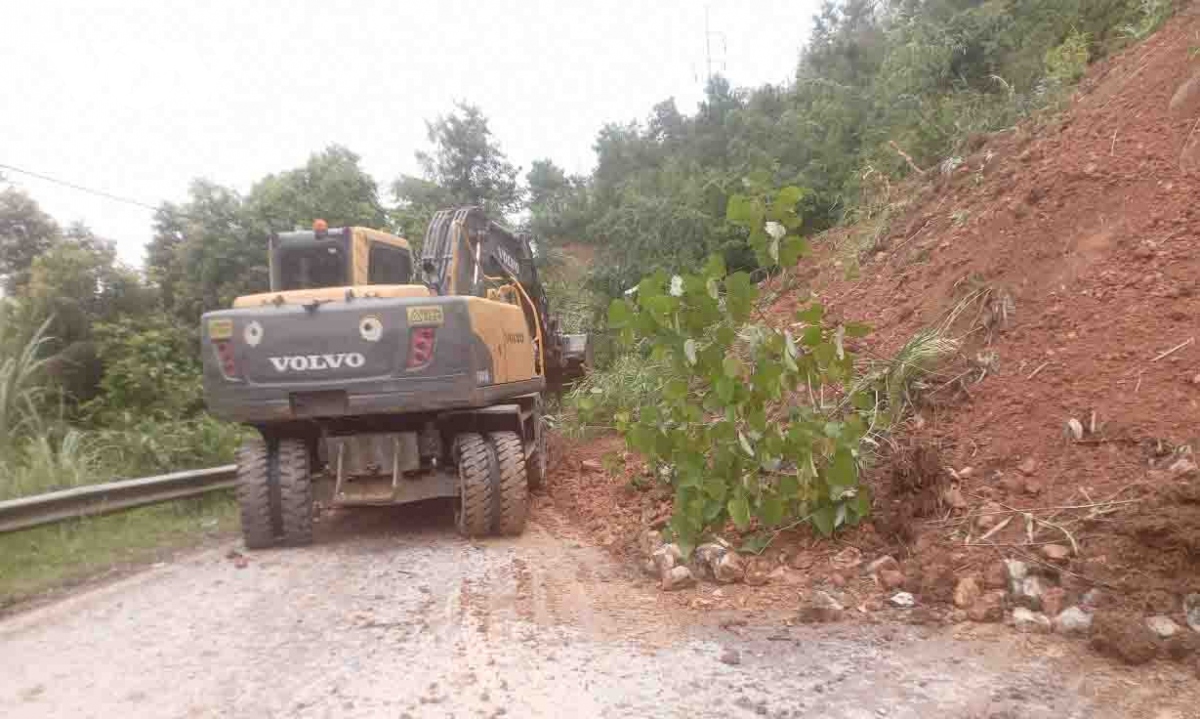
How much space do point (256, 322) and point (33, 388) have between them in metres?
5.24

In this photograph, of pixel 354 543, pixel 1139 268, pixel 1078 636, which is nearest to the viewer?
pixel 1078 636

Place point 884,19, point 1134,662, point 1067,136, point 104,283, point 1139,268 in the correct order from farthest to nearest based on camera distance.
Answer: point 884,19, point 104,283, point 1067,136, point 1139,268, point 1134,662

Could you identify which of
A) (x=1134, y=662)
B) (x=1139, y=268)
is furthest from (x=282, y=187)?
(x=1134, y=662)

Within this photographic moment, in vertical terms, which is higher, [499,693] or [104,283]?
[104,283]

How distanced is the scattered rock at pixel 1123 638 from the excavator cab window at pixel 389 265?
5.76m

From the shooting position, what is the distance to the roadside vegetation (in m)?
4.41

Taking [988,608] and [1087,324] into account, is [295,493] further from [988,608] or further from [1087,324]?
[1087,324]

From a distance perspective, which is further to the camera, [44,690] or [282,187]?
[282,187]

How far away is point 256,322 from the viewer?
5.55 metres

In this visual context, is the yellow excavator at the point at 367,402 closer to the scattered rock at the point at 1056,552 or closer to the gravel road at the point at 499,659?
the gravel road at the point at 499,659

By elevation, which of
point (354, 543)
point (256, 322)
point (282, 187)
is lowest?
point (354, 543)

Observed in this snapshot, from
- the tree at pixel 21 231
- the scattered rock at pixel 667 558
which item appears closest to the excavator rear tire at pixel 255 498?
the scattered rock at pixel 667 558

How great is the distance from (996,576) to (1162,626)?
681mm

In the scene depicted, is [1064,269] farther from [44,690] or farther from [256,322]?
[44,690]
